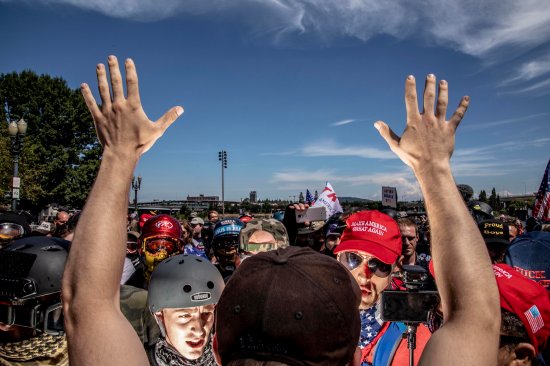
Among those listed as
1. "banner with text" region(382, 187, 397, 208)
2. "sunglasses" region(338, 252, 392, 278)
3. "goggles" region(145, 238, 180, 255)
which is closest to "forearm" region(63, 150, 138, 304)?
"sunglasses" region(338, 252, 392, 278)

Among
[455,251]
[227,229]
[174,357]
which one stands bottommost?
[174,357]

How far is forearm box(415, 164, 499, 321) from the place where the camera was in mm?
1552

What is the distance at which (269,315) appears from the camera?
1238mm

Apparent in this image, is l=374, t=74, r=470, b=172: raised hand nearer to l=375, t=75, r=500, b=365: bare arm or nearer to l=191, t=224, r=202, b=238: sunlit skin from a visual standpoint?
l=375, t=75, r=500, b=365: bare arm

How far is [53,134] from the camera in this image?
4238cm

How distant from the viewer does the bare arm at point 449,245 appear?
1493mm

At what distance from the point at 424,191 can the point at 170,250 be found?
13.1ft

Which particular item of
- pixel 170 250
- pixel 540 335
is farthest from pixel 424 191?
pixel 170 250

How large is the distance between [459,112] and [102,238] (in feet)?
4.90

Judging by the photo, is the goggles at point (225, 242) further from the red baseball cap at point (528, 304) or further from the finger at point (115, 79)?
the finger at point (115, 79)

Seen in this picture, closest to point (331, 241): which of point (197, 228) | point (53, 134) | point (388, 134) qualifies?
point (388, 134)

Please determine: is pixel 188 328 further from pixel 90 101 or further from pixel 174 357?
pixel 90 101

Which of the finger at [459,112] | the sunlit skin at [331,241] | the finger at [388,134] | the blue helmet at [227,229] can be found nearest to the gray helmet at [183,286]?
the finger at [388,134]

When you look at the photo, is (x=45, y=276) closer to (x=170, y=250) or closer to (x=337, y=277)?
(x=337, y=277)
